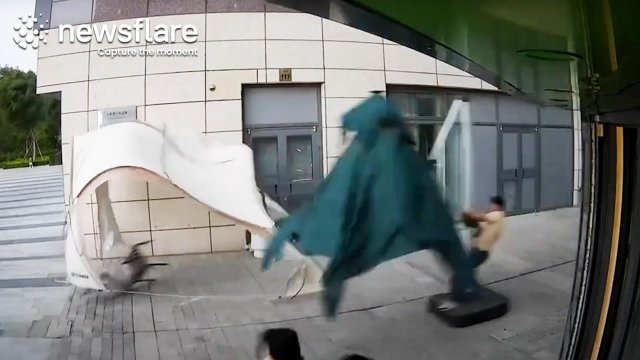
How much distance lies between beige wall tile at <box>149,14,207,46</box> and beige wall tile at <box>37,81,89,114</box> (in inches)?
8.6

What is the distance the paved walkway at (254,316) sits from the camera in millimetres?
1188

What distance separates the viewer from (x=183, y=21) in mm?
1103

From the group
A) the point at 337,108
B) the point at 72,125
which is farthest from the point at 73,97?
the point at 337,108

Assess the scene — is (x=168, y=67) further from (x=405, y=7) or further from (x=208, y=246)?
(x=405, y=7)

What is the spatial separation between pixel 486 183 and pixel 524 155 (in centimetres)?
17

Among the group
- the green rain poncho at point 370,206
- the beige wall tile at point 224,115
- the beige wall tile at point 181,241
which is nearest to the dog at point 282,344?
the green rain poncho at point 370,206

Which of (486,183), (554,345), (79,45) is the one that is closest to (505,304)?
(554,345)

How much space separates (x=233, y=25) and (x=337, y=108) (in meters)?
0.31

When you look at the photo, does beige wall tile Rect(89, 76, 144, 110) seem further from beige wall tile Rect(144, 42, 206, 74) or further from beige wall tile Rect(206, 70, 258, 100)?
beige wall tile Rect(206, 70, 258, 100)

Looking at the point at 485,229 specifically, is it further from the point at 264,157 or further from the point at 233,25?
A: the point at 233,25

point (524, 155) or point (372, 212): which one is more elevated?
point (524, 155)

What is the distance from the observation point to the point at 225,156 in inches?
42.9

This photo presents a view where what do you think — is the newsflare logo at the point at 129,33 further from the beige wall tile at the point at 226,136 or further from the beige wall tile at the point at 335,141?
the beige wall tile at the point at 335,141

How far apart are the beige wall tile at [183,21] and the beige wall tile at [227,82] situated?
0.09 meters
